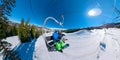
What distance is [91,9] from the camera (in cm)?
67

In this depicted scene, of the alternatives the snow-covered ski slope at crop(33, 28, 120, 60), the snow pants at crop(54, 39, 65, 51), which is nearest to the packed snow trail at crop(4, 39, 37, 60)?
the snow-covered ski slope at crop(33, 28, 120, 60)

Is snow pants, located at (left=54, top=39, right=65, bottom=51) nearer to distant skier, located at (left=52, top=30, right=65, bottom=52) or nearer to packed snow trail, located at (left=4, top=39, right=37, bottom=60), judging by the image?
distant skier, located at (left=52, top=30, right=65, bottom=52)

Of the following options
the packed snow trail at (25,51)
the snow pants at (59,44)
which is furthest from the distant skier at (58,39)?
the packed snow trail at (25,51)

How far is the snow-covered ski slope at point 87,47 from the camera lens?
0.79m

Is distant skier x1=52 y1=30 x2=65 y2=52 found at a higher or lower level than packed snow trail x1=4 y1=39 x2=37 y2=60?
higher

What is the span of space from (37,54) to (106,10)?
0.36 meters

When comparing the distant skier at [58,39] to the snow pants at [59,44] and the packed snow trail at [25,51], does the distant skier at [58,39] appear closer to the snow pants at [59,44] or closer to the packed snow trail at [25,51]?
the snow pants at [59,44]

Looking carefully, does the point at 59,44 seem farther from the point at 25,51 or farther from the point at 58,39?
the point at 25,51

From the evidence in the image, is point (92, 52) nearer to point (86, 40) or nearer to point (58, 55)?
point (86, 40)

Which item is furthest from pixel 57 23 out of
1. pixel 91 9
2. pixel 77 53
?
pixel 77 53

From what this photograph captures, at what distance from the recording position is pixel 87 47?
3.00 feet

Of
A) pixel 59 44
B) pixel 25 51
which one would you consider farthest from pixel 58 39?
pixel 25 51

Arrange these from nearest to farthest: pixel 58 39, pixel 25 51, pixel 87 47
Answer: pixel 58 39
pixel 25 51
pixel 87 47

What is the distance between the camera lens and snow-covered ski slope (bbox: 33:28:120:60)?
0.79m
